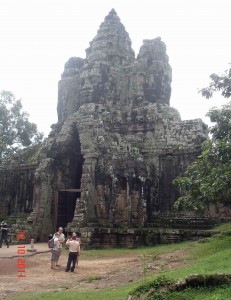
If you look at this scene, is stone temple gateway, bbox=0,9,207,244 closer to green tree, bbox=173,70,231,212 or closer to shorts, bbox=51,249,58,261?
shorts, bbox=51,249,58,261

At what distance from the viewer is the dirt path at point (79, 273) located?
10281mm

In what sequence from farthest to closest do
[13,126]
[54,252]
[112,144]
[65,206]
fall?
[13,126], [65,206], [112,144], [54,252]

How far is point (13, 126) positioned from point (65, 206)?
16.8 metres

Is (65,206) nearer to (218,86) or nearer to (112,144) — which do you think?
(112,144)

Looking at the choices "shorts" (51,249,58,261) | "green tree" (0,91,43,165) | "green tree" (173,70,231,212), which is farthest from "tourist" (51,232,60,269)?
"green tree" (0,91,43,165)

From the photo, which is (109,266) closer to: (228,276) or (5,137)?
(228,276)

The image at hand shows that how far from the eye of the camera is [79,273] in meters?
12.4

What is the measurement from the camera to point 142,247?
18250 millimetres

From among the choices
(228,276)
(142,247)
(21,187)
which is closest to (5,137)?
(21,187)

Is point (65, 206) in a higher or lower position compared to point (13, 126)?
lower

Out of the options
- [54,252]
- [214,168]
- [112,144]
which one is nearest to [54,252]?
[54,252]

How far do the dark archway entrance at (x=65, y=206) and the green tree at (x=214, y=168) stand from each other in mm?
8993

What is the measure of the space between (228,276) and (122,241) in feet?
39.0

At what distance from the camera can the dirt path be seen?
10281 millimetres
